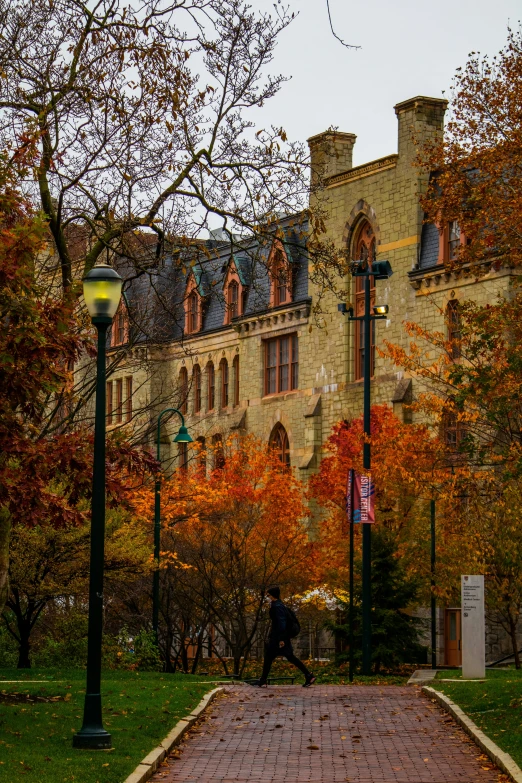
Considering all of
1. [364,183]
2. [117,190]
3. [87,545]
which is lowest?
[87,545]

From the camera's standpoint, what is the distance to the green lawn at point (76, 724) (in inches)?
488

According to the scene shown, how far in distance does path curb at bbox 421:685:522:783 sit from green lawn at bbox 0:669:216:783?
3.36m

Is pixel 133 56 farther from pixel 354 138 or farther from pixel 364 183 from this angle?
pixel 354 138

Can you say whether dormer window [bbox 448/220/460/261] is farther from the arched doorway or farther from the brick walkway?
the brick walkway

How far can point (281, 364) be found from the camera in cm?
5909

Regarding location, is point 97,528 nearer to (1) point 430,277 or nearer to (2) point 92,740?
(2) point 92,740

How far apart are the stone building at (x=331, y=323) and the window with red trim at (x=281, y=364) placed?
0.17ft

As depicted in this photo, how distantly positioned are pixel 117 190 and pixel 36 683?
7.83 m

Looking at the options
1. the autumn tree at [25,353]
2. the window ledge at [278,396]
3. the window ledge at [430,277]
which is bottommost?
the autumn tree at [25,353]

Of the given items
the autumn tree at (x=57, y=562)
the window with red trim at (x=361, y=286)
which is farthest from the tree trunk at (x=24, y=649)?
the window with red trim at (x=361, y=286)

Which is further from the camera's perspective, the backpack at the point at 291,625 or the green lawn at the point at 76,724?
the backpack at the point at 291,625

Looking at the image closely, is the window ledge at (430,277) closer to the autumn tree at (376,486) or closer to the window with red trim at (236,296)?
the autumn tree at (376,486)

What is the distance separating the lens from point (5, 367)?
49.9 ft

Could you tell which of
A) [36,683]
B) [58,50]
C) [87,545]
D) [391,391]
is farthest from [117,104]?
[391,391]
